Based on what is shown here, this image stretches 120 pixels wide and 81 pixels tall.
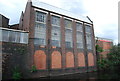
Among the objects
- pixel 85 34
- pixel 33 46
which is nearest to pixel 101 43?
pixel 85 34

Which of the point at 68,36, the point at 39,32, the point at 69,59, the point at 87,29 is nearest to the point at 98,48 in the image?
the point at 87,29

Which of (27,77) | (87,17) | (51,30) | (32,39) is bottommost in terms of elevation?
(27,77)

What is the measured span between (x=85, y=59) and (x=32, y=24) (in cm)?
1485

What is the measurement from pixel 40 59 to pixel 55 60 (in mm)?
3084

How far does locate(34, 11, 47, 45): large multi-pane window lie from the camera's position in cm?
1875

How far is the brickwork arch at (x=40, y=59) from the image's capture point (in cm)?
1738

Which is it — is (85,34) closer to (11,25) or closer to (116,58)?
(116,58)

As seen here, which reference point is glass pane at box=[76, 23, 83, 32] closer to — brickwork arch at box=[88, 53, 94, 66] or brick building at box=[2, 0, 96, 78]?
brick building at box=[2, 0, 96, 78]

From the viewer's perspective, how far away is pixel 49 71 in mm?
18188

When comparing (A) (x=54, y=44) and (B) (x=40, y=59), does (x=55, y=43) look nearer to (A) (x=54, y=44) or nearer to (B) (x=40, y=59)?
(A) (x=54, y=44)

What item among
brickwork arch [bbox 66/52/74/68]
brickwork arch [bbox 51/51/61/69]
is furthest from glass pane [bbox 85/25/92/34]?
brickwork arch [bbox 51/51/61/69]

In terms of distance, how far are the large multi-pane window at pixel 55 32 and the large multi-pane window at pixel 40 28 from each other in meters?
1.92

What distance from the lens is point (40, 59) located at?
17828mm

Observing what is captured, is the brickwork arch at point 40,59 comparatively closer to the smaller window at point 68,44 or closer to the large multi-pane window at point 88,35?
the smaller window at point 68,44
